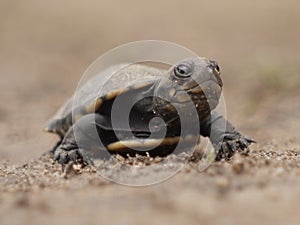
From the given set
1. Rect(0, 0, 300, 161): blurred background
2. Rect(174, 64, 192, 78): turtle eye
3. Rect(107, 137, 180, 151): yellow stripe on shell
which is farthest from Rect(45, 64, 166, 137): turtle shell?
Rect(0, 0, 300, 161): blurred background

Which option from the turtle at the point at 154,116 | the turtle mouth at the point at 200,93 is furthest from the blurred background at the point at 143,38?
the turtle mouth at the point at 200,93

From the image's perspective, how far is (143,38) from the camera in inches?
617

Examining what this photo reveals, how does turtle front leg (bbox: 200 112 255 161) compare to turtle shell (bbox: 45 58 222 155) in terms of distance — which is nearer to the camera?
turtle shell (bbox: 45 58 222 155)

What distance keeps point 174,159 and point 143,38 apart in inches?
501

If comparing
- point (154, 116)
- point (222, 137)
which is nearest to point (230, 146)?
point (222, 137)

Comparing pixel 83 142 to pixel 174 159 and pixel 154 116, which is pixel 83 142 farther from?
pixel 174 159

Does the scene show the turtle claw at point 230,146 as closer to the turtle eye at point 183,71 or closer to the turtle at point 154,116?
the turtle at point 154,116

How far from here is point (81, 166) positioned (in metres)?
3.75

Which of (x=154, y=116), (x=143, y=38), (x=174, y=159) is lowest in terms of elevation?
(x=174, y=159)

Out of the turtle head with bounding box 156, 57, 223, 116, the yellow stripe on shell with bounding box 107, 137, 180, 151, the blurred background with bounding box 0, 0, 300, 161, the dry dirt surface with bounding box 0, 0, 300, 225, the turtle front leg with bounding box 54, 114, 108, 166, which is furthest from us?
the blurred background with bounding box 0, 0, 300, 161

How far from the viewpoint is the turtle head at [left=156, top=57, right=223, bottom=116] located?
3494 mm

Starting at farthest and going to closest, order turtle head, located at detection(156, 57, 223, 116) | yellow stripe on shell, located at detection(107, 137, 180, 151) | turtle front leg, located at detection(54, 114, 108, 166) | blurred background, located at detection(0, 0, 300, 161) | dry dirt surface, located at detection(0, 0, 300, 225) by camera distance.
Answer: blurred background, located at detection(0, 0, 300, 161) → turtle front leg, located at detection(54, 114, 108, 166) → yellow stripe on shell, located at detection(107, 137, 180, 151) → turtle head, located at detection(156, 57, 223, 116) → dry dirt surface, located at detection(0, 0, 300, 225)

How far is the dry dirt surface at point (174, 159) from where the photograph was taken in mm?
2119

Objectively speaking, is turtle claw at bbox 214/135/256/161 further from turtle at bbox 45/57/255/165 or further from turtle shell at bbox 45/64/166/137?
turtle shell at bbox 45/64/166/137
